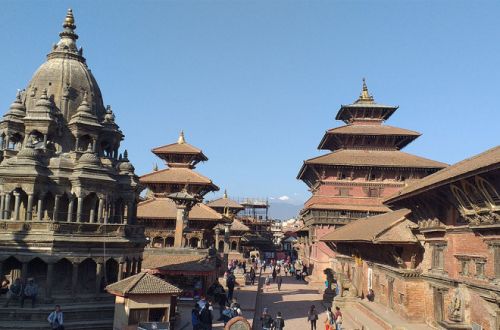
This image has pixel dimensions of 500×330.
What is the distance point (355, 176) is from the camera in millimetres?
42188

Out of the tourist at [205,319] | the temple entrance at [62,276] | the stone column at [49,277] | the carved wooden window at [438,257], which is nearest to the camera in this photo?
the carved wooden window at [438,257]

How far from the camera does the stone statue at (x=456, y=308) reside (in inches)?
563

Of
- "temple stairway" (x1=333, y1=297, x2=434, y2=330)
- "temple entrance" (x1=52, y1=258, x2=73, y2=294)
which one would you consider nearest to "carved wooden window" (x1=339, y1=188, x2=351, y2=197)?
"temple stairway" (x1=333, y1=297, x2=434, y2=330)

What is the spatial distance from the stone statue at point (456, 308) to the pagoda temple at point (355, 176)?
Result: 25.5 meters

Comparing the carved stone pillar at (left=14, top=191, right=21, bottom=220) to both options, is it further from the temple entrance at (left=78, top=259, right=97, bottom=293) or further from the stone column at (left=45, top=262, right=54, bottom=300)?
the temple entrance at (left=78, top=259, right=97, bottom=293)

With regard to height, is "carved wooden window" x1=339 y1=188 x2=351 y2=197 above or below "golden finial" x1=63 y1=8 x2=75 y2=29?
below

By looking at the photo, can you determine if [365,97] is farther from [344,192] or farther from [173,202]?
[173,202]

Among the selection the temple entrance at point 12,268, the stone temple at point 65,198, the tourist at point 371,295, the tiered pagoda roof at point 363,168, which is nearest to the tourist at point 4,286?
the stone temple at point 65,198

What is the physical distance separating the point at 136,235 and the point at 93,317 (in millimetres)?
5040

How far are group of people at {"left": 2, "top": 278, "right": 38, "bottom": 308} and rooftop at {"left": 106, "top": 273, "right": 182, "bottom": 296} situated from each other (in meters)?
5.97

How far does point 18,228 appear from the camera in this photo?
2141cm

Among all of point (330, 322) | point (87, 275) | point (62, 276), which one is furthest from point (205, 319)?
point (62, 276)

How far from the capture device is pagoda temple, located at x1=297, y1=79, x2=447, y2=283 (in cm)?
4122

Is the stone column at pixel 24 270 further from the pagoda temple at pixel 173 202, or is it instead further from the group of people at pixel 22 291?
the pagoda temple at pixel 173 202
